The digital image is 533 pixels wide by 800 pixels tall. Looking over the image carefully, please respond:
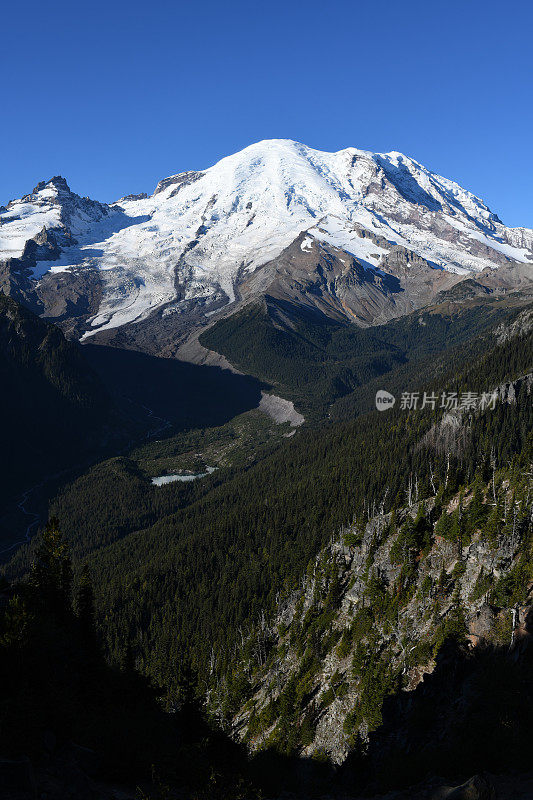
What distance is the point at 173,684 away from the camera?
3954 inches

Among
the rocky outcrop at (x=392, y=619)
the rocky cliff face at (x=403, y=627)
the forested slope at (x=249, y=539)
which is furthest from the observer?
the forested slope at (x=249, y=539)

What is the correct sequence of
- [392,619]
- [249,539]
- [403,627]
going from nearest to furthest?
[403,627]
[392,619]
[249,539]

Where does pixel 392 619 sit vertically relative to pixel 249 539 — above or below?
above

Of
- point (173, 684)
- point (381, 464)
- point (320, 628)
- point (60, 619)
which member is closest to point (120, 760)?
point (60, 619)

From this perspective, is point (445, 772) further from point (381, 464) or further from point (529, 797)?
point (381, 464)

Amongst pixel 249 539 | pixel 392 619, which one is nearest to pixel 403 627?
pixel 392 619

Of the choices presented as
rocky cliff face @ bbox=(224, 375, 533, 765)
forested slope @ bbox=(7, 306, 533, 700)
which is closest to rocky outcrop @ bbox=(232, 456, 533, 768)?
rocky cliff face @ bbox=(224, 375, 533, 765)

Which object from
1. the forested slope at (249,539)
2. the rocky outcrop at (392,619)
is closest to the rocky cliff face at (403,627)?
the rocky outcrop at (392,619)

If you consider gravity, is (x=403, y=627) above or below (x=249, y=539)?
above

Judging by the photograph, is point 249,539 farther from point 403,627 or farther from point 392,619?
point 403,627

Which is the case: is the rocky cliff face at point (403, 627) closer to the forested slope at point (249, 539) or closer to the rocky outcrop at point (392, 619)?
the rocky outcrop at point (392, 619)

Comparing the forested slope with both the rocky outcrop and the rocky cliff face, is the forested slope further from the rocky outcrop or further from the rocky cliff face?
the rocky outcrop

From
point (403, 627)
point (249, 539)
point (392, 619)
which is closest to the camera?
point (403, 627)

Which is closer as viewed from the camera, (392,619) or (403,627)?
(403,627)
